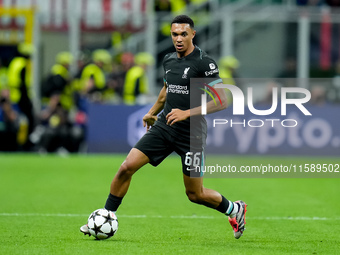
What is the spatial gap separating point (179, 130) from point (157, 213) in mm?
2613

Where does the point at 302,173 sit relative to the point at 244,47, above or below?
below

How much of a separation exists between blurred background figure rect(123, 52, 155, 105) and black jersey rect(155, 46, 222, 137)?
11.3m

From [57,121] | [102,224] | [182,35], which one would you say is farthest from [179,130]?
[57,121]

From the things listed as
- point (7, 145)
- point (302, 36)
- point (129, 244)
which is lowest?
point (7, 145)

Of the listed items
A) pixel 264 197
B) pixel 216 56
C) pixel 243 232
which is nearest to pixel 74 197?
pixel 264 197

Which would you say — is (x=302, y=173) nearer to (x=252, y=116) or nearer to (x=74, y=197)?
(x=252, y=116)

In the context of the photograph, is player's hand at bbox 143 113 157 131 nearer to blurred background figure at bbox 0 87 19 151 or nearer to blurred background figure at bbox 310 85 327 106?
blurred background figure at bbox 310 85 327 106

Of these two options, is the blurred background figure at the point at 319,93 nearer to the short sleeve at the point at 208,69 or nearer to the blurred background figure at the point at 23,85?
the blurred background figure at the point at 23,85

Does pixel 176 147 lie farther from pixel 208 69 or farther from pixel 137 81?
pixel 137 81

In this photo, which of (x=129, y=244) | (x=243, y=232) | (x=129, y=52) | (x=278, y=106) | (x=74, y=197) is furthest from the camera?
(x=129, y=52)

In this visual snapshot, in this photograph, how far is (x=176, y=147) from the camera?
27.5 feet

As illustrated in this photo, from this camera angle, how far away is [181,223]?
385 inches

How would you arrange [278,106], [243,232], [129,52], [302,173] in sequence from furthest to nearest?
[129,52], [278,106], [302,173], [243,232]

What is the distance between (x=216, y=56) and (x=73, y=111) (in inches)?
155
